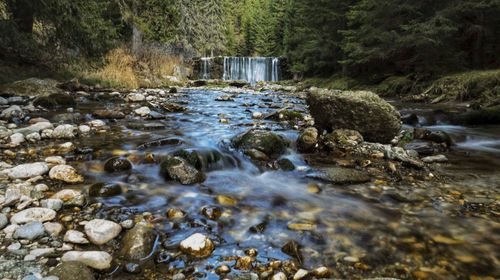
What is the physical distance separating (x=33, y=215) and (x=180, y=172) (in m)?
1.59

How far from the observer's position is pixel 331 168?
478 centimetres

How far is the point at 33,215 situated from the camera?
114 inches

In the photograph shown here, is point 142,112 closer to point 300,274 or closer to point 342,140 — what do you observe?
point 342,140

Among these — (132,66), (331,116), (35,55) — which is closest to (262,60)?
(132,66)

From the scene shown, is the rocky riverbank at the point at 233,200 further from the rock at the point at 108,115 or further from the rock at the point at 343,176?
the rock at the point at 108,115

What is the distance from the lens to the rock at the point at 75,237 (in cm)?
262

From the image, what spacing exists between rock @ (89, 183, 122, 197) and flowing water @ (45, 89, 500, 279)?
0.10m

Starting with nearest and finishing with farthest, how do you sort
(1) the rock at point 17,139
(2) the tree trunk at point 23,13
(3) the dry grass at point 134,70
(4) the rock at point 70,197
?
(4) the rock at point 70,197, (1) the rock at point 17,139, (2) the tree trunk at point 23,13, (3) the dry grass at point 134,70

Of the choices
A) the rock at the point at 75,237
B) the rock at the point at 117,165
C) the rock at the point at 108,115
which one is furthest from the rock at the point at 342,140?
the rock at the point at 108,115

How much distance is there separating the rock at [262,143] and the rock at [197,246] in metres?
2.78

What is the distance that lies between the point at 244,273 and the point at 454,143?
5.92m

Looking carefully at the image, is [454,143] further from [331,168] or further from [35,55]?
[35,55]

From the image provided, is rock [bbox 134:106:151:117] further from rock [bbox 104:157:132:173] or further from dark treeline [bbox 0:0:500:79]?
rock [bbox 104:157:132:173]

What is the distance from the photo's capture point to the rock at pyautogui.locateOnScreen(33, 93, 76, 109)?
26.8 feet
